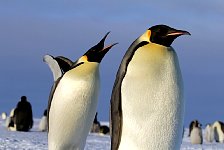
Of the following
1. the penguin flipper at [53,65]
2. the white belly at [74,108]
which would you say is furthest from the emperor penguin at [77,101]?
the penguin flipper at [53,65]

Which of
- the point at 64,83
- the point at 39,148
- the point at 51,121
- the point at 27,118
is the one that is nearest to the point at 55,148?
the point at 51,121

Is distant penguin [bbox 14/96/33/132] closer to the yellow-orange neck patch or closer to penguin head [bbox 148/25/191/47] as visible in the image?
the yellow-orange neck patch

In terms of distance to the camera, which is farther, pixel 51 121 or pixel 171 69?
pixel 51 121

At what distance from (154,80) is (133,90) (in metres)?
0.19

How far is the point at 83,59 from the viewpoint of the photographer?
252 inches

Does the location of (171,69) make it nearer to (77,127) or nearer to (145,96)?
(145,96)

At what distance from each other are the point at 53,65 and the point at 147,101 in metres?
2.79

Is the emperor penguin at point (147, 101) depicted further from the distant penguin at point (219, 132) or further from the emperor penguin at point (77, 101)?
the distant penguin at point (219, 132)

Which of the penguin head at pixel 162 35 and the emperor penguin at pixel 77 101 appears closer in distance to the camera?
the penguin head at pixel 162 35

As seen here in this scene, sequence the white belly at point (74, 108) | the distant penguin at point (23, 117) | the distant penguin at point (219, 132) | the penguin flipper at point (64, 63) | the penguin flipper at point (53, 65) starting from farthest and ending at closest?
1. the distant penguin at point (219, 132)
2. the distant penguin at point (23, 117)
3. the penguin flipper at point (64, 63)
4. the penguin flipper at point (53, 65)
5. the white belly at point (74, 108)

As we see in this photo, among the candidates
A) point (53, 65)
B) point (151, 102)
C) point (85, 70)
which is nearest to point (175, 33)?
point (151, 102)

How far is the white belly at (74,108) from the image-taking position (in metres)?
6.20

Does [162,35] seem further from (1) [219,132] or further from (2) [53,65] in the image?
(1) [219,132]

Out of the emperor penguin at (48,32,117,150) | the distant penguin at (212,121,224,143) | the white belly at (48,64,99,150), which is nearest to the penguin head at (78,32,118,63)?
the emperor penguin at (48,32,117,150)
